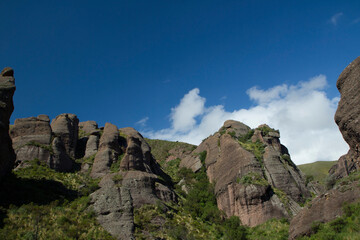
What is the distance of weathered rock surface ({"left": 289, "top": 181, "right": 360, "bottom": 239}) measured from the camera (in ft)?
77.6

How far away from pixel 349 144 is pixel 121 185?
93.4 ft

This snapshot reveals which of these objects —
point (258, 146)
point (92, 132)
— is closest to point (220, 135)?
point (258, 146)

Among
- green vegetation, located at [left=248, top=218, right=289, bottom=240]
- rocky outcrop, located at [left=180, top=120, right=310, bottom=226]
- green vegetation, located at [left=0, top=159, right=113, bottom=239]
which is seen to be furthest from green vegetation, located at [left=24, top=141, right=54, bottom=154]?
green vegetation, located at [left=248, top=218, right=289, bottom=240]

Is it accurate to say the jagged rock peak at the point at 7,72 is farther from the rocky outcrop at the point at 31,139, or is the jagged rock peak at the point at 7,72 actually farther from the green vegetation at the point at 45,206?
the green vegetation at the point at 45,206

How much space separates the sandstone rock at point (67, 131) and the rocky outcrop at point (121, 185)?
5.76 meters

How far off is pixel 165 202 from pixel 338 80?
2821cm

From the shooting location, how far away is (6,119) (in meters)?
34.8

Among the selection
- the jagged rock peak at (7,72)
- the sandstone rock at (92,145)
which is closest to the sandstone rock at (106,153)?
the sandstone rock at (92,145)

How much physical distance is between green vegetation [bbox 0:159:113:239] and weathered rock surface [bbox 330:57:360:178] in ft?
83.4

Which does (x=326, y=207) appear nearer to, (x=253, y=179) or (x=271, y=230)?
(x=271, y=230)

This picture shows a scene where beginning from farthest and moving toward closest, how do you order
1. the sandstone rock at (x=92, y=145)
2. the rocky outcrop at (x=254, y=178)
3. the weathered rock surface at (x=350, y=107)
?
the sandstone rock at (x=92, y=145)
the rocky outcrop at (x=254, y=178)
the weathered rock surface at (x=350, y=107)

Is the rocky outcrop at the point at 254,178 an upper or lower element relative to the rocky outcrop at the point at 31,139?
lower

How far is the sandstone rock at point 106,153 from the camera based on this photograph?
157 ft

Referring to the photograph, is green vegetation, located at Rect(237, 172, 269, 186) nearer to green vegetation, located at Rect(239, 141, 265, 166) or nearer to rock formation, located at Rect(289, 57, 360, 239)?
green vegetation, located at Rect(239, 141, 265, 166)
